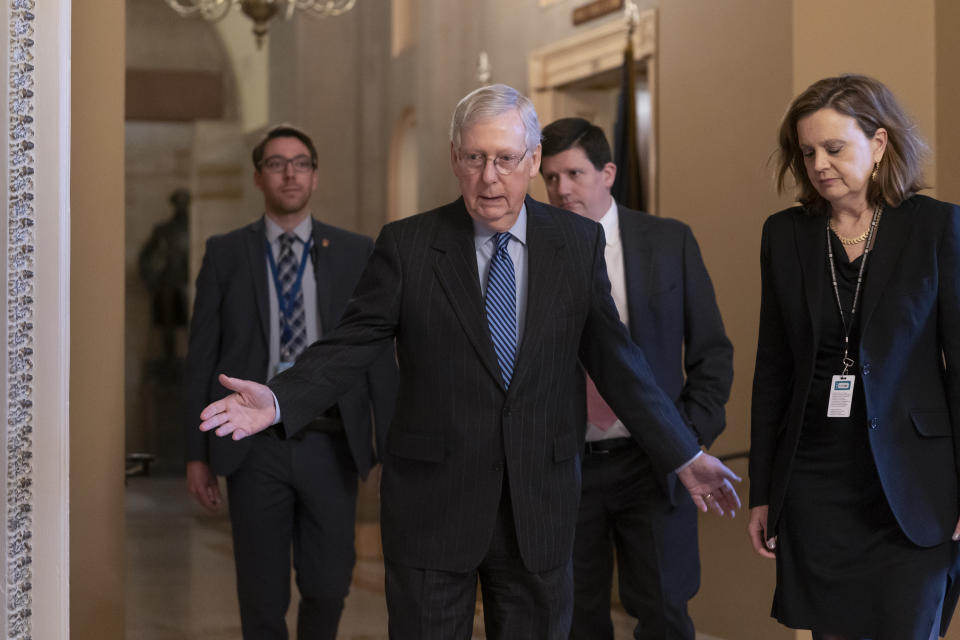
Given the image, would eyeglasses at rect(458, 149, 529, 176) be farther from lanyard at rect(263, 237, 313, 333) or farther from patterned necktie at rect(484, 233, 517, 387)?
lanyard at rect(263, 237, 313, 333)

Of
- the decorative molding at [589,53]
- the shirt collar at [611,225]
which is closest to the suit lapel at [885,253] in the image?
the shirt collar at [611,225]

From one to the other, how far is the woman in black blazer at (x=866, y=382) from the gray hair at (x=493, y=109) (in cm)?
69

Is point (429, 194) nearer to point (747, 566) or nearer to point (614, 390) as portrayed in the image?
point (747, 566)

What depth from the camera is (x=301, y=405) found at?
9.65 feet

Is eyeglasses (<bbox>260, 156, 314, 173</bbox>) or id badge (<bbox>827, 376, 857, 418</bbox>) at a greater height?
eyeglasses (<bbox>260, 156, 314, 173</bbox>)

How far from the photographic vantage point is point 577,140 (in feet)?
13.1

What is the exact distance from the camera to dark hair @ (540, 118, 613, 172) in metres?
4.00

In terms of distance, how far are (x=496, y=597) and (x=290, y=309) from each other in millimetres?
1861

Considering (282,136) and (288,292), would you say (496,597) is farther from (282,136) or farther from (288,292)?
(282,136)

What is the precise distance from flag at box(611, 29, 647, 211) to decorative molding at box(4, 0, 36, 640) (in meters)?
3.80

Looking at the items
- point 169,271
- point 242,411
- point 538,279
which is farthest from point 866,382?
point 169,271

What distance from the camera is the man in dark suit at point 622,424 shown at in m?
3.90

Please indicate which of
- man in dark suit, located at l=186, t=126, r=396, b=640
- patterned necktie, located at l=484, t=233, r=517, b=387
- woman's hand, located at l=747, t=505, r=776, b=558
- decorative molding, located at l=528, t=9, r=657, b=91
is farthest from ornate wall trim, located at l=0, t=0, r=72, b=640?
decorative molding, located at l=528, t=9, r=657, b=91

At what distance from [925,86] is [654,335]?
185 cm
